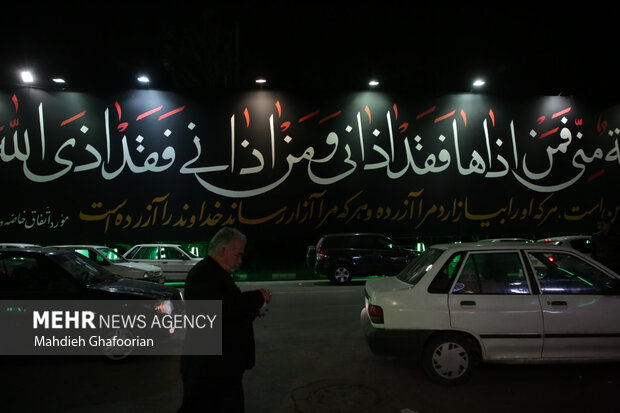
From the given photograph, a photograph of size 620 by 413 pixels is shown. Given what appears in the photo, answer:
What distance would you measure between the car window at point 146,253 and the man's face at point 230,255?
11271mm

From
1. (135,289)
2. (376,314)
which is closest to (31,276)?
(135,289)

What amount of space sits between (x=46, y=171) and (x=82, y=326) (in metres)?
13.5

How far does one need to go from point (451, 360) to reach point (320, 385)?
142 centimetres

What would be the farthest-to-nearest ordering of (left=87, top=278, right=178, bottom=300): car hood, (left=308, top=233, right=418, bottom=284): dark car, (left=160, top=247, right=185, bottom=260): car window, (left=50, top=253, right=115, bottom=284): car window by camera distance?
(left=160, top=247, right=185, bottom=260): car window < (left=308, top=233, right=418, bottom=284): dark car < (left=50, top=253, right=115, bottom=284): car window < (left=87, top=278, right=178, bottom=300): car hood

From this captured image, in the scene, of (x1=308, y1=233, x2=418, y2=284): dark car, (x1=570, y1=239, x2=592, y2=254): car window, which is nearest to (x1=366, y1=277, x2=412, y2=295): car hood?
(x1=308, y1=233, x2=418, y2=284): dark car

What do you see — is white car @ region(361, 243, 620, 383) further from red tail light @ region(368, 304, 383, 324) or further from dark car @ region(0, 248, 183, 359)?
dark car @ region(0, 248, 183, 359)

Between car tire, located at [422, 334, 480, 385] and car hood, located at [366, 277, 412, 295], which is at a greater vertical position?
car hood, located at [366, 277, 412, 295]

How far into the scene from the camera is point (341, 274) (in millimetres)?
12711

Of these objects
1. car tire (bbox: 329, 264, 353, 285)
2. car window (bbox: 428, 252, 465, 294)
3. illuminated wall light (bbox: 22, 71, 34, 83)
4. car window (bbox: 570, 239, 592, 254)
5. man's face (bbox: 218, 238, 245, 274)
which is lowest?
car tire (bbox: 329, 264, 353, 285)

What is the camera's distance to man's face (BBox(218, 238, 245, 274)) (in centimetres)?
265

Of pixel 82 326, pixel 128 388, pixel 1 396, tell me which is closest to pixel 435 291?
pixel 128 388

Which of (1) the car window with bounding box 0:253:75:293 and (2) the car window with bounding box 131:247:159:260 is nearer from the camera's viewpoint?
(1) the car window with bounding box 0:253:75:293

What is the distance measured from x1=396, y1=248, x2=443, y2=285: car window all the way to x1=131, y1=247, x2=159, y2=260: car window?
10081 millimetres

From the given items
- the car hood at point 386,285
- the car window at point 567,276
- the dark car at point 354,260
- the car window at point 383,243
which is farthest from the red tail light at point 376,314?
the car window at point 383,243
